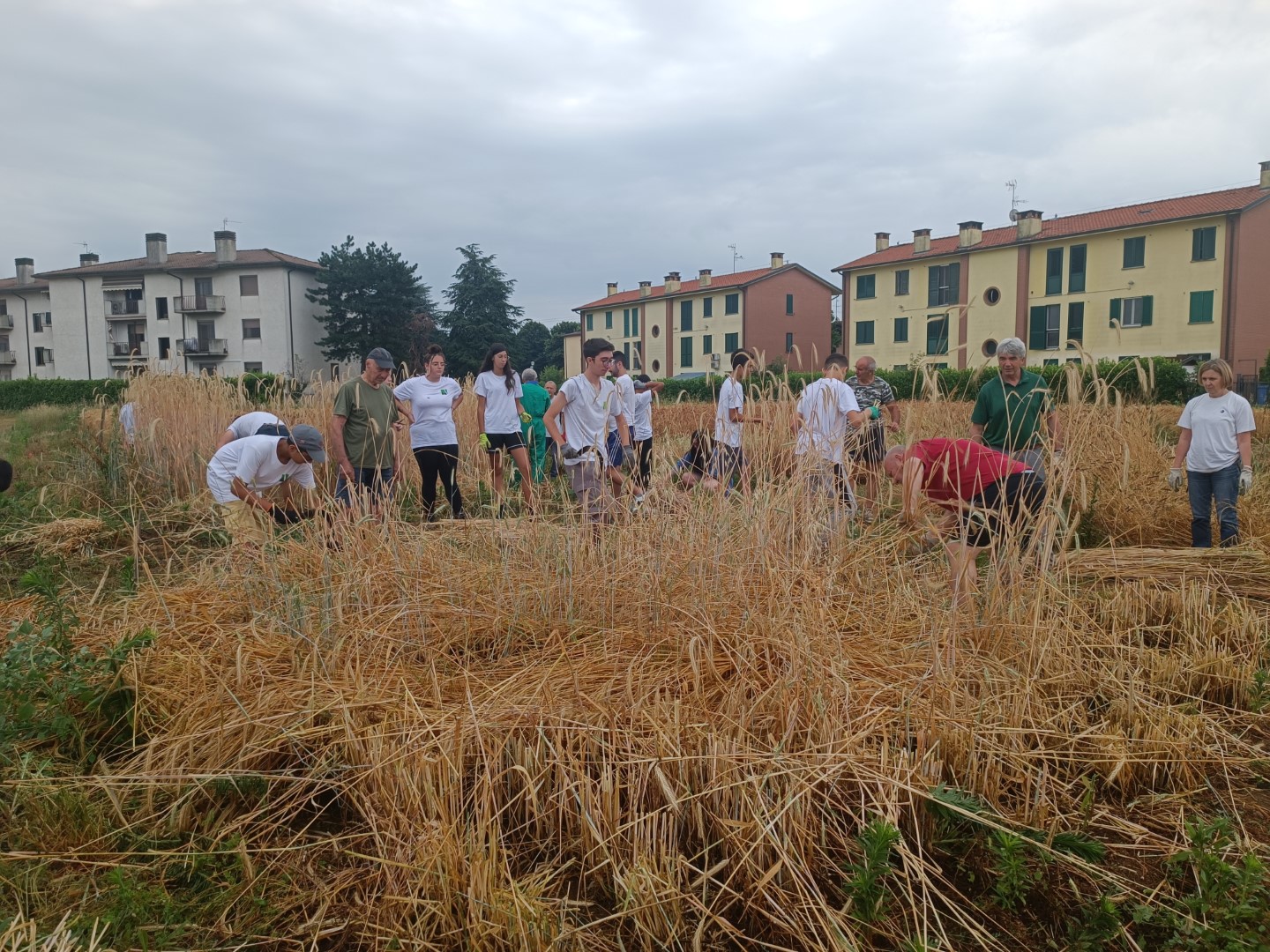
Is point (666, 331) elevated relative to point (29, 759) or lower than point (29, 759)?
elevated

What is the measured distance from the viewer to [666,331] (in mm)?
49781

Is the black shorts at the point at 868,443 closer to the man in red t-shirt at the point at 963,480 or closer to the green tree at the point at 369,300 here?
the man in red t-shirt at the point at 963,480

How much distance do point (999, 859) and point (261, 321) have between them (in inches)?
1955

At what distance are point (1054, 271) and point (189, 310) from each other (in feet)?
145

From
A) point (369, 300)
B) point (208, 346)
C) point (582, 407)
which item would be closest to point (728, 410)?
point (582, 407)

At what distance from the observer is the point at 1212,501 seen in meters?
5.26

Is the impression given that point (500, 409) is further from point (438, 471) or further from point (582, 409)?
point (582, 409)

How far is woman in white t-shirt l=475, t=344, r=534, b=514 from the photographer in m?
6.57

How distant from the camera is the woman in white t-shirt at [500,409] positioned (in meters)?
6.57

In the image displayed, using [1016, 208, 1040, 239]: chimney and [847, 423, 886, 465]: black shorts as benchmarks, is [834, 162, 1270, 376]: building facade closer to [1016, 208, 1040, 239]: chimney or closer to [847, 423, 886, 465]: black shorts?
[1016, 208, 1040, 239]: chimney

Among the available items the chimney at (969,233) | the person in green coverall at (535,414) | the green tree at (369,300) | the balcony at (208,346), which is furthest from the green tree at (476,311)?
the person in green coverall at (535,414)

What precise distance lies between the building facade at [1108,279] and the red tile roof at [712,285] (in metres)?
6.62

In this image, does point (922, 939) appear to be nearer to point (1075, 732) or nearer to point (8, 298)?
point (1075, 732)

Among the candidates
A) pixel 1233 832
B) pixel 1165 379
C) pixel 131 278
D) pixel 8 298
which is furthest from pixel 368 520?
pixel 8 298
